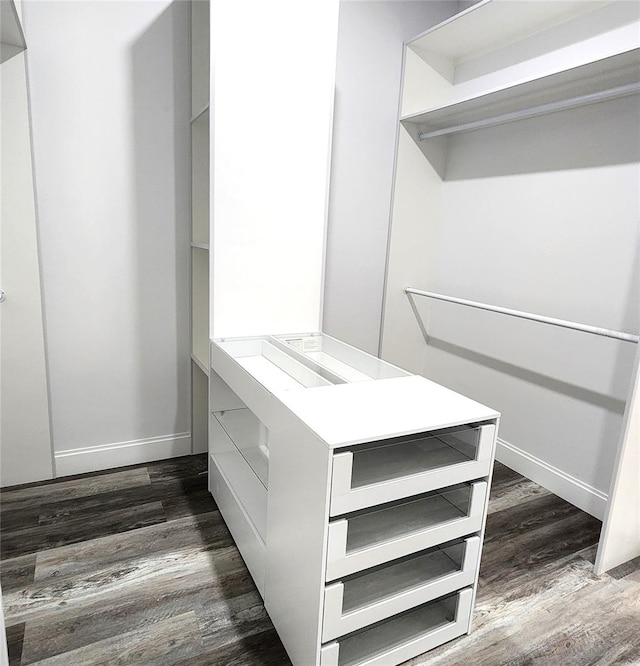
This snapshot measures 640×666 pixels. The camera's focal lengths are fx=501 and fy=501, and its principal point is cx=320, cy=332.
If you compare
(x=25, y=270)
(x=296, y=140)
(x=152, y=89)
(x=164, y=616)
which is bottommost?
(x=164, y=616)

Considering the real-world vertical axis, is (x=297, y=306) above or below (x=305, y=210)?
below

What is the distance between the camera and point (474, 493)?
1395mm

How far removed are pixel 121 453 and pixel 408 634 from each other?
1.59 meters

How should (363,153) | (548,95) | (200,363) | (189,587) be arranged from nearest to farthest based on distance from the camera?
1. (189,587)
2. (548,95)
3. (200,363)
4. (363,153)

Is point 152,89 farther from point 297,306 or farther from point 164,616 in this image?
point 164,616

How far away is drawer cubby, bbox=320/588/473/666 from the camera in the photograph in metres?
1.38

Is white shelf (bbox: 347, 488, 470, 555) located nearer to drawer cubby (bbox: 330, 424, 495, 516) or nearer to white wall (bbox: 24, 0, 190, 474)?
drawer cubby (bbox: 330, 424, 495, 516)

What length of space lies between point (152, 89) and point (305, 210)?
33.5 inches

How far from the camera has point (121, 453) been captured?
2.44 meters

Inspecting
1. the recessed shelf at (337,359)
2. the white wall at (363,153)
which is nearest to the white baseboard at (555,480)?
the white wall at (363,153)

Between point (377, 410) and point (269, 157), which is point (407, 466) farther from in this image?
point (269, 157)

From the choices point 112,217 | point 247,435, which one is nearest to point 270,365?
point 247,435

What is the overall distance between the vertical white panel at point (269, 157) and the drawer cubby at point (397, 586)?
1110 millimetres

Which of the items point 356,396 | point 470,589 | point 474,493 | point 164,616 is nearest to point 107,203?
point 356,396
